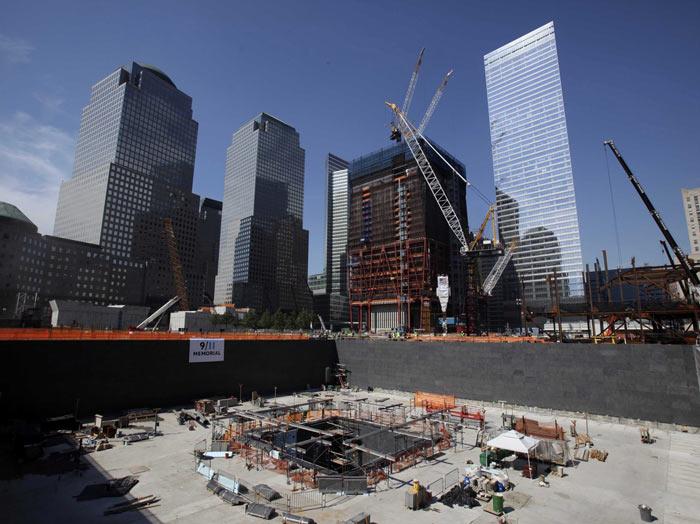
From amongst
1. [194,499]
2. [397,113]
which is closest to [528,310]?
[194,499]

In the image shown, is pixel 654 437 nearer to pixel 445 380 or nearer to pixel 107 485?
pixel 445 380

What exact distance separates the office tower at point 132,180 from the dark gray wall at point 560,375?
162056 mm

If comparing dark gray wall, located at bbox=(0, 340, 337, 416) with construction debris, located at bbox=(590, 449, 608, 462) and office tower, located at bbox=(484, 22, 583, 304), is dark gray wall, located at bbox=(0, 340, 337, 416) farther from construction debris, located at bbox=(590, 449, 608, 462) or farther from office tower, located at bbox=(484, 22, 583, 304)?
office tower, located at bbox=(484, 22, 583, 304)

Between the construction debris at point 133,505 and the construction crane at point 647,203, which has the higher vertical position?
the construction crane at point 647,203

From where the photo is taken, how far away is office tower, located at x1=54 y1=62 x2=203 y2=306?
168 metres

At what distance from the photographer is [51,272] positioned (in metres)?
144

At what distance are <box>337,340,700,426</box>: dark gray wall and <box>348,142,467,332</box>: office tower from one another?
52.3m

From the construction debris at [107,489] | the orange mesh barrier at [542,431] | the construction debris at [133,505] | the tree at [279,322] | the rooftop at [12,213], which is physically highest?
the rooftop at [12,213]

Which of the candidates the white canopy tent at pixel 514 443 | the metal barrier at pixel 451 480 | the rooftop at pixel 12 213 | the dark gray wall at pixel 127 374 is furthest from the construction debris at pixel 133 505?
the rooftop at pixel 12 213

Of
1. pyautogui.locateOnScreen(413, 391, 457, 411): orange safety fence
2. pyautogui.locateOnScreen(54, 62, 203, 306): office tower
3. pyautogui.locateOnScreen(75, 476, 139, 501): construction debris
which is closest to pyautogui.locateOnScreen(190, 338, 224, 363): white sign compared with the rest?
pyautogui.locateOnScreen(75, 476, 139, 501): construction debris

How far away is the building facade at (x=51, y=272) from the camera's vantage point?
128 metres

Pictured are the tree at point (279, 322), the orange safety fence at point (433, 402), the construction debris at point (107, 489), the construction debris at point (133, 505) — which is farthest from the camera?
the tree at point (279, 322)

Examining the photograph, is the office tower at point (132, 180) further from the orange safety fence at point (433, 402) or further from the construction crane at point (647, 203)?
the construction crane at point (647, 203)

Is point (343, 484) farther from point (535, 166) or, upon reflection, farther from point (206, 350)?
point (535, 166)
